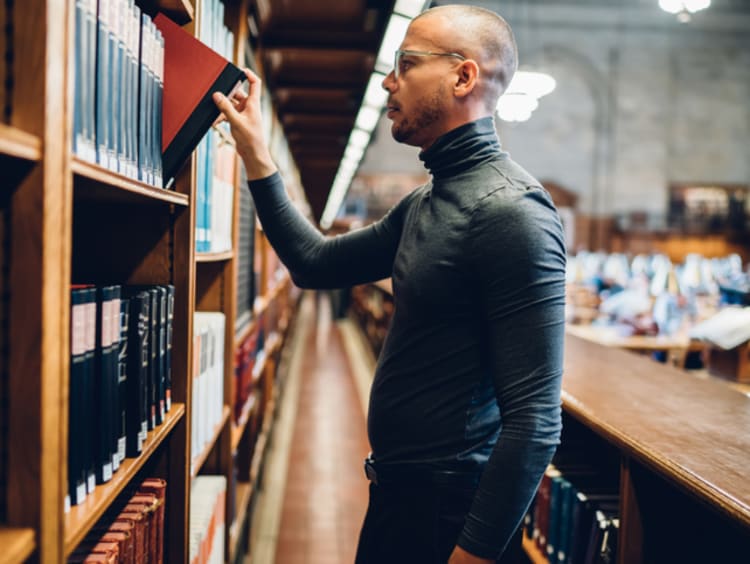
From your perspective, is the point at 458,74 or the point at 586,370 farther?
the point at 586,370

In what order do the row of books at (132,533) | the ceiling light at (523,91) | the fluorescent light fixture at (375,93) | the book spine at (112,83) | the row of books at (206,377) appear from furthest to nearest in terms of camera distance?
1. the ceiling light at (523,91)
2. the fluorescent light fixture at (375,93)
3. the row of books at (206,377)
4. the row of books at (132,533)
5. the book spine at (112,83)

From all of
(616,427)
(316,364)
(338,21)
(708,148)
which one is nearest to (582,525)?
(616,427)

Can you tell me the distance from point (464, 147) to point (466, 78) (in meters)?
0.12

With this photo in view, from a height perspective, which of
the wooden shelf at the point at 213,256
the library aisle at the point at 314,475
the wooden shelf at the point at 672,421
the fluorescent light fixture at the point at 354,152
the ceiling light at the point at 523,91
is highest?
the ceiling light at the point at 523,91

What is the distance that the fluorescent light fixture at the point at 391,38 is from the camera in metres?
2.23

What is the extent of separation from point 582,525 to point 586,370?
53cm

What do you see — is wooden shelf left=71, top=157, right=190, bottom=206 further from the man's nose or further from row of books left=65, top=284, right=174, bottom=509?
the man's nose

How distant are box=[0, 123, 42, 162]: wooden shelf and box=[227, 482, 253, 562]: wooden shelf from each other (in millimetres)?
1814

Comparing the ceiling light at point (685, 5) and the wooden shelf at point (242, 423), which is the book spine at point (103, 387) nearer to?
the wooden shelf at point (242, 423)

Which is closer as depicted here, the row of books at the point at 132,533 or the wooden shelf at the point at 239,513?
the row of books at the point at 132,533

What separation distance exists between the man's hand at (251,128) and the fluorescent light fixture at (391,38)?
86cm

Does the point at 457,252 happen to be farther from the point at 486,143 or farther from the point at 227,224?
the point at 227,224

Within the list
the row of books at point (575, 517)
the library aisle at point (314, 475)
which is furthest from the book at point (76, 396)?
the library aisle at point (314, 475)

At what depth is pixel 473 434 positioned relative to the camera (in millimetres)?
1175
